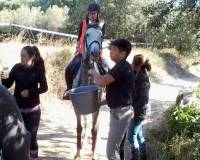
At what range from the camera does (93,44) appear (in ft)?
21.4

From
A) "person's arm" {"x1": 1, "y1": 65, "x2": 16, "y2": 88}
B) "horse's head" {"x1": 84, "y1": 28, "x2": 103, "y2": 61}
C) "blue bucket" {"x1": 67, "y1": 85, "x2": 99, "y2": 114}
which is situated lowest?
"blue bucket" {"x1": 67, "y1": 85, "x2": 99, "y2": 114}

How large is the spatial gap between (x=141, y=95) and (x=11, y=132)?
4523mm

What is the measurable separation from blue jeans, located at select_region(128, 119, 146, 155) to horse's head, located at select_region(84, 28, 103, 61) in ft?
3.46

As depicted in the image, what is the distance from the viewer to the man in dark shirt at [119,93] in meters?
5.15

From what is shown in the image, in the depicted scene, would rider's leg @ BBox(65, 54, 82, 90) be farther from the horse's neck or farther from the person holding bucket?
the horse's neck

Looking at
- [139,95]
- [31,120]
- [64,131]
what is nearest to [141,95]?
[139,95]

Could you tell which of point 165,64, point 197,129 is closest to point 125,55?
point 197,129

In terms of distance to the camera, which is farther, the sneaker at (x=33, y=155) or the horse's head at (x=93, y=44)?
the horse's head at (x=93, y=44)

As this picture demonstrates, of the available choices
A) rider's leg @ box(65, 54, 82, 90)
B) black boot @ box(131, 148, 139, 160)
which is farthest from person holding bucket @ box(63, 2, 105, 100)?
black boot @ box(131, 148, 139, 160)

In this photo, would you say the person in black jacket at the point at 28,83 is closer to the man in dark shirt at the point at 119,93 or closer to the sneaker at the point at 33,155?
the sneaker at the point at 33,155

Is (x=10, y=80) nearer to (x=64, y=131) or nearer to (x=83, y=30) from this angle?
(x=83, y=30)

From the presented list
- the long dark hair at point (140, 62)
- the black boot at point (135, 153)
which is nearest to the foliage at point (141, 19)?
the long dark hair at point (140, 62)

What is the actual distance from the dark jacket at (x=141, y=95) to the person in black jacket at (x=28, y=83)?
54.5 inches

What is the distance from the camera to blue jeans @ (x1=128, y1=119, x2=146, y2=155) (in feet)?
21.5
